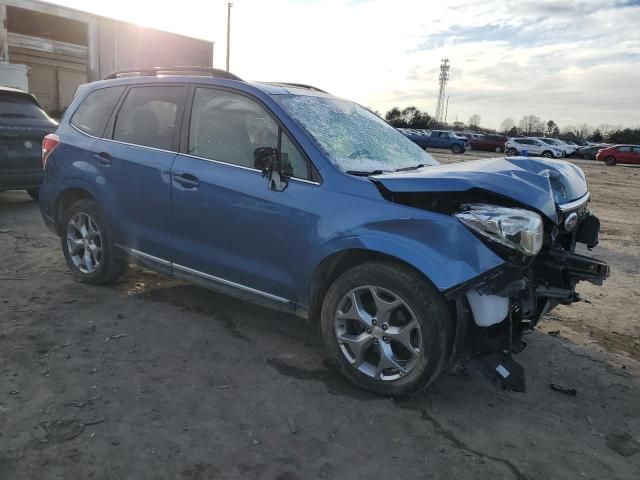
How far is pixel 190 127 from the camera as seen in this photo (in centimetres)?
405

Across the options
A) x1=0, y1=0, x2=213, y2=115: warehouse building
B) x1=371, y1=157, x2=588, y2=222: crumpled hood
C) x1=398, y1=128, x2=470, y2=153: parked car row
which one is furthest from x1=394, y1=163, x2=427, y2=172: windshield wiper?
x1=0, y1=0, x2=213, y2=115: warehouse building

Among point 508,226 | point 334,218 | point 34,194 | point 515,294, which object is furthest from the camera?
point 34,194

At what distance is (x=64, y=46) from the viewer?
114 ft

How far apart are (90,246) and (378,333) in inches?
118

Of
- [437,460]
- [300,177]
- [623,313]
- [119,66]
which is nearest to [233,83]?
[300,177]

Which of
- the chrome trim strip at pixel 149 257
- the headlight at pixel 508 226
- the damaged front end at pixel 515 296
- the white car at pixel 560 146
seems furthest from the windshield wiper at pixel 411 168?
the white car at pixel 560 146

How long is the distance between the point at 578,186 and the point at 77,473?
3574 millimetres

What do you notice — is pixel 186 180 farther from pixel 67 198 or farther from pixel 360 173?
pixel 67 198

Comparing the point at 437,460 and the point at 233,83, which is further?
the point at 233,83

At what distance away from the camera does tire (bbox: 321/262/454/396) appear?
2965 millimetres

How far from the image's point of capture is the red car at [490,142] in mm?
42194

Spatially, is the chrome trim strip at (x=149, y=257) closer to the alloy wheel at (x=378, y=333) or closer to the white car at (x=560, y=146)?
the alloy wheel at (x=378, y=333)

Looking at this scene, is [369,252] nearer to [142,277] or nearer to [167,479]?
[167,479]

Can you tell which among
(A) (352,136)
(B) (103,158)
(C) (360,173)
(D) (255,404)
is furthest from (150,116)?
(D) (255,404)
